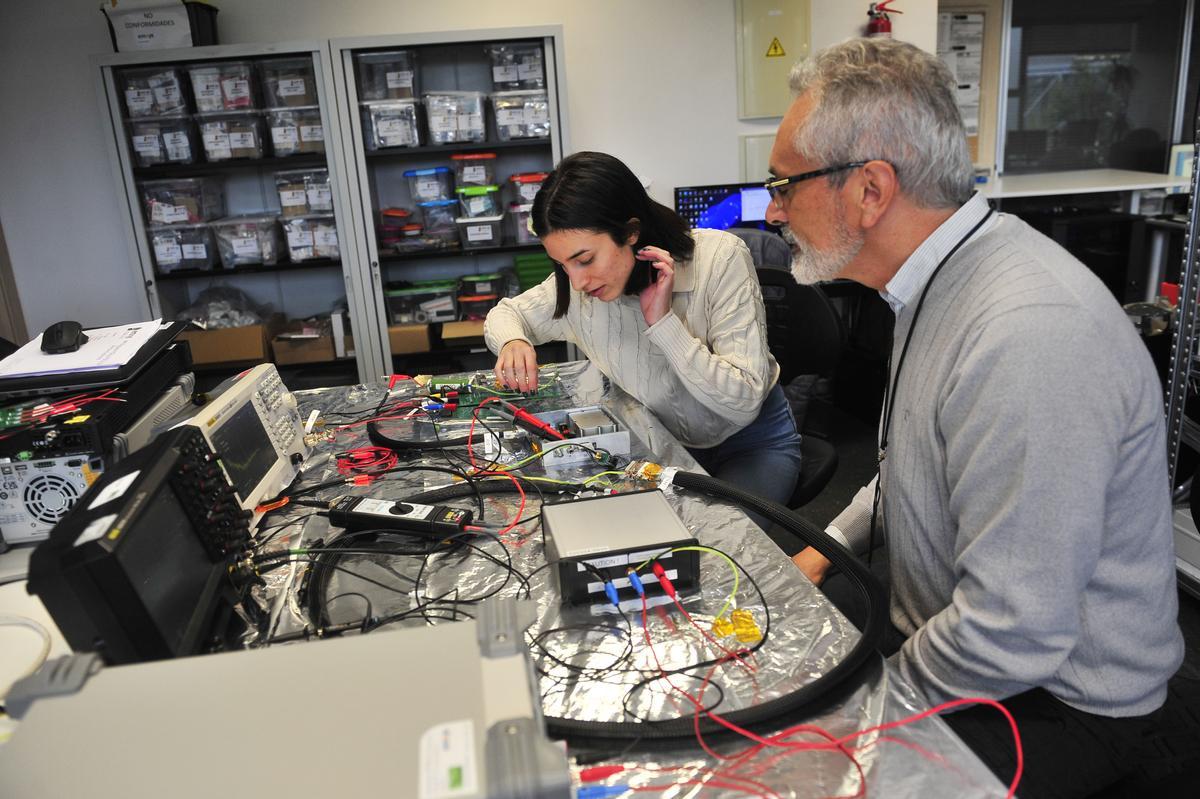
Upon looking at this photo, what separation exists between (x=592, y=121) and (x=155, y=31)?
177cm

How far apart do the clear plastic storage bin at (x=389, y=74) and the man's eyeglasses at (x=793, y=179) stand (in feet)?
7.99

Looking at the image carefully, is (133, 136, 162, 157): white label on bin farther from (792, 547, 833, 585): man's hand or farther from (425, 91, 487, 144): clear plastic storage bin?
(792, 547, 833, 585): man's hand

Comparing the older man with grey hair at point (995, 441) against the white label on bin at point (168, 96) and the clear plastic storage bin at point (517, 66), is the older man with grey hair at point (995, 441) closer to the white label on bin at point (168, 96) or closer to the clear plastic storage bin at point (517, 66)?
the clear plastic storage bin at point (517, 66)

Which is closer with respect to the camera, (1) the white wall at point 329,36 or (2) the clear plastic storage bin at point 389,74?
(2) the clear plastic storage bin at point 389,74

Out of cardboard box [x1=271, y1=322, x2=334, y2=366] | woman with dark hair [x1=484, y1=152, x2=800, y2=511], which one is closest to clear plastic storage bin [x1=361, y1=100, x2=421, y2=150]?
cardboard box [x1=271, y1=322, x2=334, y2=366]

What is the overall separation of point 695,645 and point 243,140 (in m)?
3.06

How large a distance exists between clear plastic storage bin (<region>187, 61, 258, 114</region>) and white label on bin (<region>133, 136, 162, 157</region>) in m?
0.22

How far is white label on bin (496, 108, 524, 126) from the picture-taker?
3.25 metres

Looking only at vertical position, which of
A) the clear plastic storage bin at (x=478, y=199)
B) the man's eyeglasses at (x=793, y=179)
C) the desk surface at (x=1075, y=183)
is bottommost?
the desk surface at (x=1075, y=183)

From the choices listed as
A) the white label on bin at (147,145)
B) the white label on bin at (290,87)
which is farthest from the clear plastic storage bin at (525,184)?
the white label on bin at (147,145)

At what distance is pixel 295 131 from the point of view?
10.6ft

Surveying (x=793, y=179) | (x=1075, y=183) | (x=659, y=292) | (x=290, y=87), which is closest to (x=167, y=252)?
(x=290, y=87)

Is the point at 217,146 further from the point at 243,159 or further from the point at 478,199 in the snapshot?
the point at 478,199

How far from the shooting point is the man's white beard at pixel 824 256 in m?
1.15
